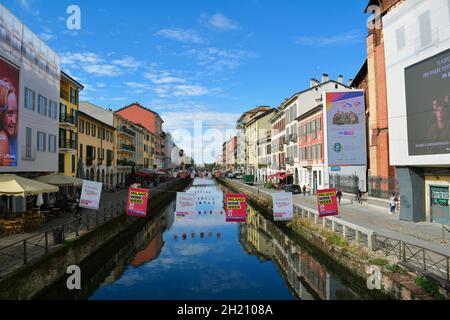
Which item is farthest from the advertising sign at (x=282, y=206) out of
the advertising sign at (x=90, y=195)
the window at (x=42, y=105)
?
the window at (x=42, y=105)

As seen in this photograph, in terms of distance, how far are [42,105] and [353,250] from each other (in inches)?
925

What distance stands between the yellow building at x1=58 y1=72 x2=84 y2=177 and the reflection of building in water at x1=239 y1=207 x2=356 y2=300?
1853cm

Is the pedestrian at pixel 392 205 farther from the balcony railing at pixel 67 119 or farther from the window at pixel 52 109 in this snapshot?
the balcony railing at pixel 67 119

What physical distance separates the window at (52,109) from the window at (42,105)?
35.8 inches

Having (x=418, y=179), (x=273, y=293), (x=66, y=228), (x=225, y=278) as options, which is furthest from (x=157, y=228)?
(x=418, y=179)

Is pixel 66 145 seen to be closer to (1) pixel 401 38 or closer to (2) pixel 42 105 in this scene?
(2) pixel 42 105

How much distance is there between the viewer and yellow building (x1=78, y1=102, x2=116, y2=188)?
4056cm

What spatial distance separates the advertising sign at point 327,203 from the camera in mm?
17859

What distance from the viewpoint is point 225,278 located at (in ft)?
54.9

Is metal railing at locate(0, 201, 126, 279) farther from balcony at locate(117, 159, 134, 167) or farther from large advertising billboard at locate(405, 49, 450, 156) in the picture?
balcony at locate(117, 159, 134, 167)

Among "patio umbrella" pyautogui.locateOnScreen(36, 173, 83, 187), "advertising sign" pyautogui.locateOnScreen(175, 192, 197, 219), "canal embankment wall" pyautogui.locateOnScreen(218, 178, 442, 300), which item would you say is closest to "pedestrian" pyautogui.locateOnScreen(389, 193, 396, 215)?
"canal embankment wall" pyautogui.locateOnScreen(218, 178, 442, 300)

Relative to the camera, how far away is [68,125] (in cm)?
3444

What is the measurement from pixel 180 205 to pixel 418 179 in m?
14.4
